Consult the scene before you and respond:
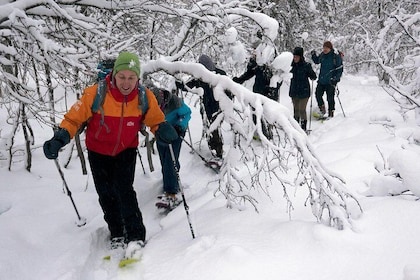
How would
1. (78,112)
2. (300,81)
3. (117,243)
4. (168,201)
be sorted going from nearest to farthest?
(78,112) < (117,243) < (168,201) < (300,81)

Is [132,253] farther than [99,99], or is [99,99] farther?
[132,253]

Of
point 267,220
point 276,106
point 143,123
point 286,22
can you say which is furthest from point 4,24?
point 286,22

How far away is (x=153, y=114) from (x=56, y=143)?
0.92m

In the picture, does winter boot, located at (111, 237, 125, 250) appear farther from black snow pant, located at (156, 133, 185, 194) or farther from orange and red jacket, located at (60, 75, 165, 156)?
black snow pant, located at (156, 133, 185, 194)

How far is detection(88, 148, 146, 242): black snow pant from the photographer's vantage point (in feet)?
12.0

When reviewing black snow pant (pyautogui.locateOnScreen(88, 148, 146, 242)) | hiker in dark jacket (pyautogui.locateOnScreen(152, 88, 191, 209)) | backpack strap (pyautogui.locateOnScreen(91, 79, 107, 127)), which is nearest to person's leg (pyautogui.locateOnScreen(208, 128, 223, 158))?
Answer: hiker in dark jacket (pyautogui.locateOnScreen(152, 88, 191, 209))

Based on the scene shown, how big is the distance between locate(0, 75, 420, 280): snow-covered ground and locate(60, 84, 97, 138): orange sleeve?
4.43 feet

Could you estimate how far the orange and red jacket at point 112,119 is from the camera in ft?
10.7

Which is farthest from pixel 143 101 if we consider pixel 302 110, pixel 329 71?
pixel 329 71

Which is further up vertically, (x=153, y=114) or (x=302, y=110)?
(x=153, y=114)

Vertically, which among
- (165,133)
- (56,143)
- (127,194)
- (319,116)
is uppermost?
(56,143)

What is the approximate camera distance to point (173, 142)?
4844mm

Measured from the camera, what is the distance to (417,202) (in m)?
2.90

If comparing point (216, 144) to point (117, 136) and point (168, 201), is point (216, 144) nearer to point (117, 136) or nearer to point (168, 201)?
point (168, 201)
